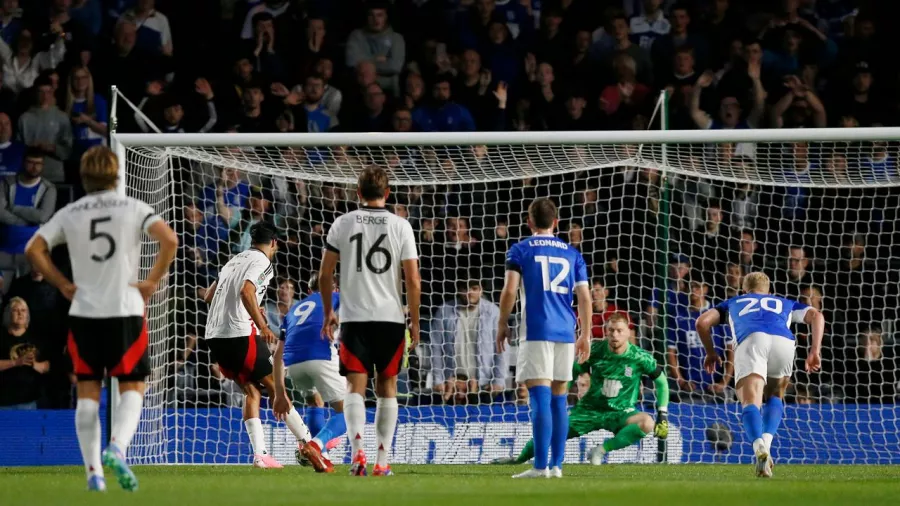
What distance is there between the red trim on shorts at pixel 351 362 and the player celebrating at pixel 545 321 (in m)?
0.98

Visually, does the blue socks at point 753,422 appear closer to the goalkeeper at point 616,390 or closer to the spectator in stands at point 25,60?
the goalkeeper at point 616,390

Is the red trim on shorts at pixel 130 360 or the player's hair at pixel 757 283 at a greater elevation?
the player's hair at pixel 757 283

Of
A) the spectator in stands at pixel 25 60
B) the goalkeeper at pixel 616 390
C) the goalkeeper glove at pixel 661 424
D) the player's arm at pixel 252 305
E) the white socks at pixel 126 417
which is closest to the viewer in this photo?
the white socks at pixel 126 417

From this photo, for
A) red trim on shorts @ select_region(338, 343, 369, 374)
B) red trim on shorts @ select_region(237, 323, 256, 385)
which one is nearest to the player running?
red trim on shorts @ select_region(237, 323, 256, 385)

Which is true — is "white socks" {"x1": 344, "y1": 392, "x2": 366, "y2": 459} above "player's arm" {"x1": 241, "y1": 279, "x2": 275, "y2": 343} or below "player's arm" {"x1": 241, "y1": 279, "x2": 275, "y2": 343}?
below

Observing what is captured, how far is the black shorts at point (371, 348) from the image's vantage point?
8.19 m

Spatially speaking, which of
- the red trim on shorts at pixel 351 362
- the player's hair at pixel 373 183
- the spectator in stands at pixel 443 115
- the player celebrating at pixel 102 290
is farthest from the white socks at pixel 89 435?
the spectator in stands at pixel 443 115

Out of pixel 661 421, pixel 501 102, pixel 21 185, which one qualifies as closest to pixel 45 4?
pixel 21 185

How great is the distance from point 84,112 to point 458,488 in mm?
8944

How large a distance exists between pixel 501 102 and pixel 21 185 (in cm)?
527

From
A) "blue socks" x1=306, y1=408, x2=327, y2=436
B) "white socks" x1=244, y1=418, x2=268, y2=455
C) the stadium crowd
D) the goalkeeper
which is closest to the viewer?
"white socks" x1=244, y1=418, x2=268, y2=455

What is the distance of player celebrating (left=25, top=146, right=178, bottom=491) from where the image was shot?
6.88 metres

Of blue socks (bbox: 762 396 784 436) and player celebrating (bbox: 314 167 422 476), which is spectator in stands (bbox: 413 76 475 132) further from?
player celebrating (bbox: 314 167 422 476)

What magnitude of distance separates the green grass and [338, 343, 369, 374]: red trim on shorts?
66 centimetres
